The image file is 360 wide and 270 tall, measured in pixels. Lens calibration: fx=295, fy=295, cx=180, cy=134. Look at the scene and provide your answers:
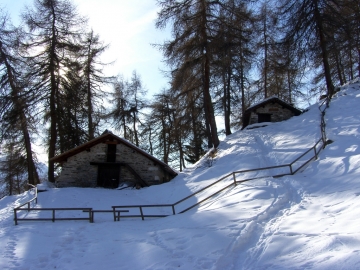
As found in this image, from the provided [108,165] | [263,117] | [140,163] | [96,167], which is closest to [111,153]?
[108,165]

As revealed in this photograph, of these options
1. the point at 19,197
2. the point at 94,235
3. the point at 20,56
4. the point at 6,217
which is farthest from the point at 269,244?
the point at 20,56

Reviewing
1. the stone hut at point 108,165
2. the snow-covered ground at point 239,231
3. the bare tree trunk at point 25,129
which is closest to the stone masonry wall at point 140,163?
the stone hut at point 108,165

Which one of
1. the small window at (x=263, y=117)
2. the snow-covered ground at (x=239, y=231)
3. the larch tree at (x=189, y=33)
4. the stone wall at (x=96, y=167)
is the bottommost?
the snow-covered ground at (x=239, y=231)

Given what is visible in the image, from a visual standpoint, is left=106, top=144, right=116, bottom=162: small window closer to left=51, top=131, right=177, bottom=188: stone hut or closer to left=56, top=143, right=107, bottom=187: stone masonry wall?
left=51, top=131, right=177, bottom=188: stone hut

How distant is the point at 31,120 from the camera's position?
18031 millimetres

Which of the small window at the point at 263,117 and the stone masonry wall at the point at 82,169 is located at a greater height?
the small window at the point at 263,117

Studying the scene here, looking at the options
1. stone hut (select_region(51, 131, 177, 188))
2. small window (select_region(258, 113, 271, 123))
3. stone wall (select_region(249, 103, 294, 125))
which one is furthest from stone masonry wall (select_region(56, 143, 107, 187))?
stone wall (select_region(249, 103, 294, 125))

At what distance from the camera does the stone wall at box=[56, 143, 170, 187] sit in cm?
1772

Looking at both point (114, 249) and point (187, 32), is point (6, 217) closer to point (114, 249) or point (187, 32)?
point (114, 249)

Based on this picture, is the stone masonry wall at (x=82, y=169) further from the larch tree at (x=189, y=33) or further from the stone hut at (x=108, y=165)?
the larch tree at (x=189, y=33)

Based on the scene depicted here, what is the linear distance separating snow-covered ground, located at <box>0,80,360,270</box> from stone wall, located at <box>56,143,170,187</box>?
319cm

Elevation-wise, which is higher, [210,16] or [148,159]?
[210,16]

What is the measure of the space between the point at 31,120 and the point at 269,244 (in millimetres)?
16449

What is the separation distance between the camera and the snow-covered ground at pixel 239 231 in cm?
576
